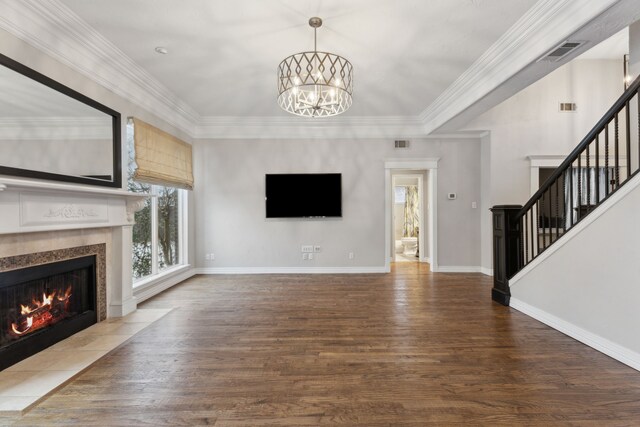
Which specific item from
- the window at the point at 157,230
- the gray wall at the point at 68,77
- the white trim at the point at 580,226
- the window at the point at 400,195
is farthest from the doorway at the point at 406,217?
the gray wall at the point at 68,77

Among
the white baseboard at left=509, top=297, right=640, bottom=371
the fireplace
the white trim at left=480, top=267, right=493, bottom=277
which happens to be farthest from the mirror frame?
the white trim at left=480, top=267, right=493, bottom=277

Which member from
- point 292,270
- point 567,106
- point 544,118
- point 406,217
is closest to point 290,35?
point 292,270

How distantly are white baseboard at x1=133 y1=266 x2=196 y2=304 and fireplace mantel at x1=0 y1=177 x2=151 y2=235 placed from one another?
1.04 meters

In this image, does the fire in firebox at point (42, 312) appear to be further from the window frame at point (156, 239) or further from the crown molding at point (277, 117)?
the crown molding at point (277, 117)

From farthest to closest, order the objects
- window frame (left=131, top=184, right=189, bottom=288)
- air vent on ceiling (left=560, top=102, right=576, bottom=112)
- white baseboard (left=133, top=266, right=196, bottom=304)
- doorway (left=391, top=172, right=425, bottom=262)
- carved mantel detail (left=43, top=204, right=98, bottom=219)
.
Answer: doorway (left=391, top=172, right=425, bottom=262)
air vent on ceiling (left=560, top=102, right=576, bottom=112)
window frame (left=131, top=184, right=189, bottom=288)
white baseboard (left=133, top=266, right=196, bottom=304)
carved mantel detail (left=43, top=204, right=98, bottom=219)

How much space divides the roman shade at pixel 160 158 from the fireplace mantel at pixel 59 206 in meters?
0.54

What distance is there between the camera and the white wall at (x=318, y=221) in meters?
5.59

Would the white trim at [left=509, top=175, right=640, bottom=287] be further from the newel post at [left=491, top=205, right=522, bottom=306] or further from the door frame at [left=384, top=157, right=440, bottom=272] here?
the door frame at [left=384, top=157, right=440, bottom=272]

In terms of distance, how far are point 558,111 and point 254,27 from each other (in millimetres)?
5354

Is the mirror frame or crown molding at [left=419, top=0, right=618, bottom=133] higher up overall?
crown molding at [left=419, top=0, right=618, bottom=133]

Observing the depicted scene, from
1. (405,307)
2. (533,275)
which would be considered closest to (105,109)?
(405,307)

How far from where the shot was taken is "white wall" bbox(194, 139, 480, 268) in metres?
5.59

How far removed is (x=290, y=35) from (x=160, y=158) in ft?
8.26

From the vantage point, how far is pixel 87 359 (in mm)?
2357
